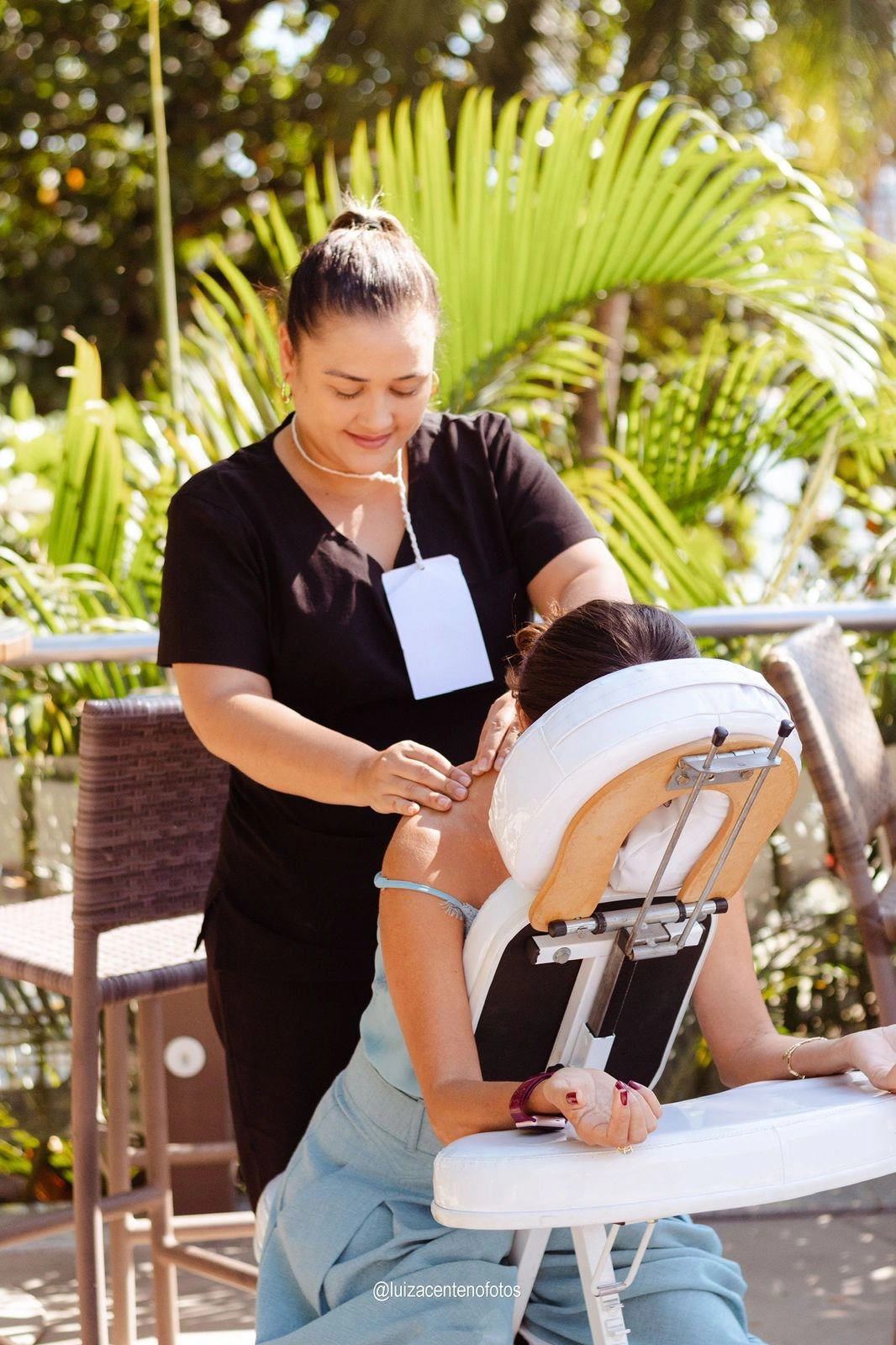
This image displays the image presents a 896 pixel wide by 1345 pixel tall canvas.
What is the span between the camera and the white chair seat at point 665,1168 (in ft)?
3.38

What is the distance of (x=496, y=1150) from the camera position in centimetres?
105

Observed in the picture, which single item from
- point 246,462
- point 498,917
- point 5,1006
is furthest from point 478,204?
point 498,917

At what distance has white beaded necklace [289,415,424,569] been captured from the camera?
5.88 ft

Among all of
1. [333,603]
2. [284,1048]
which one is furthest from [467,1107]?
[333,603]

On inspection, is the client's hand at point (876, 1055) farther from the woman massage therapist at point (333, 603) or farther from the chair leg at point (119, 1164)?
the chair leg at point (119, 1164)

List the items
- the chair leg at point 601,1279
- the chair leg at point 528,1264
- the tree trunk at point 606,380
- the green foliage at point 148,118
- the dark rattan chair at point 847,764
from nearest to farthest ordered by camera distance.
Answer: the chair leg at point 601,1279, the chair leg at point 528,1264, the dark rattan chair at point 847,764, the tree trunk at point 606,380, the green foliage at point 148,118

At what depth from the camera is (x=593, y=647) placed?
1307 mm

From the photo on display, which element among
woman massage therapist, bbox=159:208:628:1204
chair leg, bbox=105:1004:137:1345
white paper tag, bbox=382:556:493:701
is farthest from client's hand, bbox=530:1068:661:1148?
chair leg, bbox=105:1004:137:1345

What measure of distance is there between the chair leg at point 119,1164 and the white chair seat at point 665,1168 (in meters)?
1.27

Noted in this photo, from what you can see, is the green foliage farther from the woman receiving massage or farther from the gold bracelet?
the gold bracelet

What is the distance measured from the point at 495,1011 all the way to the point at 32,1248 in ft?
6.15

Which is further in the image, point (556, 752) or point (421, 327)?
point (421, 327)

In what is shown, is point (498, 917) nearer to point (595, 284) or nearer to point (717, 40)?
point (595, 284)

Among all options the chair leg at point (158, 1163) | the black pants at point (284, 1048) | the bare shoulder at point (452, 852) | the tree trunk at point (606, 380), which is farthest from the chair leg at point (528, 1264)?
the tree trunk at point (606, 380)
